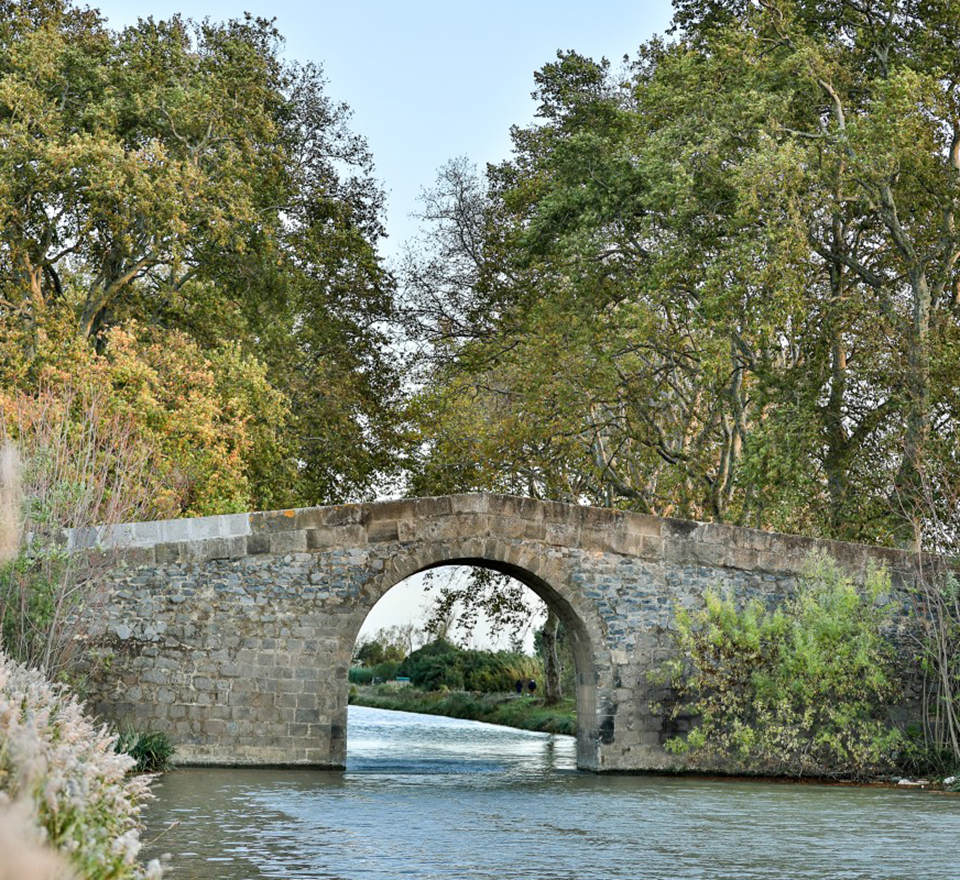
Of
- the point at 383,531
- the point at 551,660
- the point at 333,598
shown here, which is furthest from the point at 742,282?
the point at 551,660

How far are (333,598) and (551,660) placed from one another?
46.6 ft

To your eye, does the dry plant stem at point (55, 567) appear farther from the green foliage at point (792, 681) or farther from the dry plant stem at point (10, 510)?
the green foliage at point (792, 681)

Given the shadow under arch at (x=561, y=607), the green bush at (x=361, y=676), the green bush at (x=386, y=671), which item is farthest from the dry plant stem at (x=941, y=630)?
the green bush at (x=361, y=676)

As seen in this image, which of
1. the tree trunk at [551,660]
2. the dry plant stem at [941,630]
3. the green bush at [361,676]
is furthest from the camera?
the green bush at [361,676]

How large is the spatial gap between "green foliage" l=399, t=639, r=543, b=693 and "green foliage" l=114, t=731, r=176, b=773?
19.9 metres

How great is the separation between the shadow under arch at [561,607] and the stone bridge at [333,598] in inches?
1.0

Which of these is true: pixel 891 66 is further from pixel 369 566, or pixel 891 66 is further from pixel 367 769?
pixel 367 769

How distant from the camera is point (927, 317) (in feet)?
63.1

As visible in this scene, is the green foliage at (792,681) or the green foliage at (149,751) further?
the green foliage at (792,681)

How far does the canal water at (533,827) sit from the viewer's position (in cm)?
754

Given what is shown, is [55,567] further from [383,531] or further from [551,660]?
[551,660]

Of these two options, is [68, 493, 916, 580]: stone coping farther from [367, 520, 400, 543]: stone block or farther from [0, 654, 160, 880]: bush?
[0, 654, 160, 880]: bush

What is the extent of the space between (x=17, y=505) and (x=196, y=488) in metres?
7.88

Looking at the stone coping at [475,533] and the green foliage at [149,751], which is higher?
the stone coping at [475,533]
